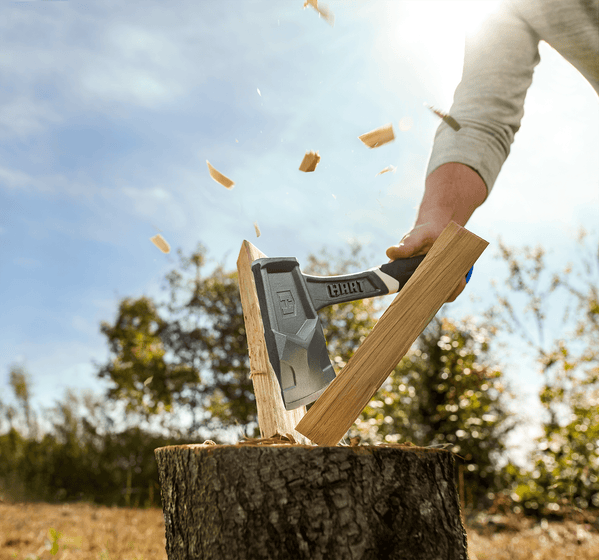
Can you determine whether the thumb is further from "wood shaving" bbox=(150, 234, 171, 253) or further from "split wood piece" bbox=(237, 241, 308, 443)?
"wood shaving" bbox=(150, 234, 171, 253)

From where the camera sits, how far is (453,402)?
600 centimetres

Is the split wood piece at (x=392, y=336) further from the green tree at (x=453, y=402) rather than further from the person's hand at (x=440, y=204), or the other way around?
the green tree at (x=453, y=402)

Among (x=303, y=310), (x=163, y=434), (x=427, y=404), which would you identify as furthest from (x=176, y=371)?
(x=303, y=310)

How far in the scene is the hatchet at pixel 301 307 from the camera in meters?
1.61

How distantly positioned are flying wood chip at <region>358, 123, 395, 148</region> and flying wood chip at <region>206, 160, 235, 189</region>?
67cm

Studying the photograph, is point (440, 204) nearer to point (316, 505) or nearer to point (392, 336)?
point (392, 336)

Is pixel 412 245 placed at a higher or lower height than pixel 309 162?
lower

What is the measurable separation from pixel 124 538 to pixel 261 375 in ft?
10.4

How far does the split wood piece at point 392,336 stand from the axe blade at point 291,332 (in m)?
0.15

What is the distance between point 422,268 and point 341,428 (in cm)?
65

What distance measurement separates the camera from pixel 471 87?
1979 millimetres

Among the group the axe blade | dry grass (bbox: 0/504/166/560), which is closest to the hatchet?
the axe blade

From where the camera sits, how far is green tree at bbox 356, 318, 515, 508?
565 cm

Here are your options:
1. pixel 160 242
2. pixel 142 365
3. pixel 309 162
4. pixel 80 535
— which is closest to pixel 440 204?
pixel 309 162
